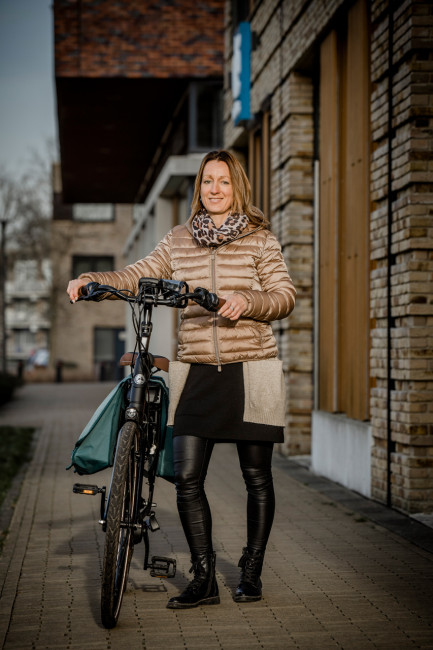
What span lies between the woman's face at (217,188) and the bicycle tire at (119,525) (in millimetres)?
1161

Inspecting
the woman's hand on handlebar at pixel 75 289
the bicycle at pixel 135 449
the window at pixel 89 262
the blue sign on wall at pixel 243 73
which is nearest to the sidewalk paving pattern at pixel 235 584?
the bicycle at pixel 135 449

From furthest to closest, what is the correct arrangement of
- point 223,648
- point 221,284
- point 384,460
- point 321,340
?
1. point 321,340
2. point 384,460
3. point 221,284
4. point 223,648

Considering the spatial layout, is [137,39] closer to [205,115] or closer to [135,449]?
[205,115]

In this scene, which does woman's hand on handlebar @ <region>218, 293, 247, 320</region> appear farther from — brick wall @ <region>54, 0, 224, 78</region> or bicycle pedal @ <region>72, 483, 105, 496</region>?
brick wall @ <region>54, 0, 224, 78</region>

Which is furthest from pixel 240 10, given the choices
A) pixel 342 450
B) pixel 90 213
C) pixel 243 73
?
pixel 90 213

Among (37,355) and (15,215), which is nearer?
(15,215)

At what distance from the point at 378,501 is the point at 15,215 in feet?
148

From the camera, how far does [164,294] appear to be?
4.68m

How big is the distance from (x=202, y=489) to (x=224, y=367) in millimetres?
593

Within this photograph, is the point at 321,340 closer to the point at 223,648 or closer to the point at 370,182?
the point at 370,182

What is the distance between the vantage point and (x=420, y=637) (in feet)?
14.6

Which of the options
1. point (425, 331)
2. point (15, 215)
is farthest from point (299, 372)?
point (15, 215)

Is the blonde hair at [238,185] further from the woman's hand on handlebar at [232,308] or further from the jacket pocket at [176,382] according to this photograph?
the jacket pocket at [176,382]

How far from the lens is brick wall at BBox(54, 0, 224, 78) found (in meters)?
20.2
